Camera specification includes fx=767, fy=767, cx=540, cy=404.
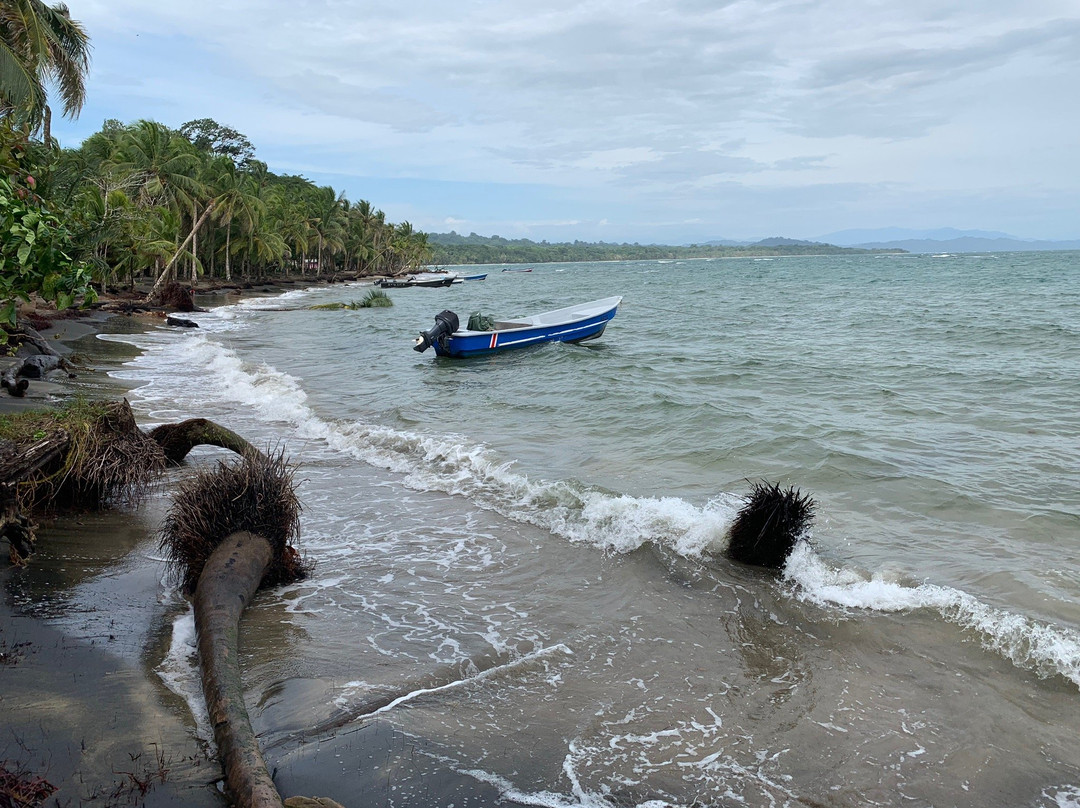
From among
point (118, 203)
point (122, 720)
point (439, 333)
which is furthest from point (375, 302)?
point (122, 720)

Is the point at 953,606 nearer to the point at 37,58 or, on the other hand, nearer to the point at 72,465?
the point at 72,465

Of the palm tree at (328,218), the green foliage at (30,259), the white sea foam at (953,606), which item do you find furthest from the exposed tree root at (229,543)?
the palm tree at (328,218)

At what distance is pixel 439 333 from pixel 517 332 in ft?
8.32

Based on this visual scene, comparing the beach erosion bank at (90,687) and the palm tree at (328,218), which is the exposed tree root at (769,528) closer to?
the beach erosion bank at (90,687)

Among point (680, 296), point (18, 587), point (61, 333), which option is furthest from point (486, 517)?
point (680, 296)

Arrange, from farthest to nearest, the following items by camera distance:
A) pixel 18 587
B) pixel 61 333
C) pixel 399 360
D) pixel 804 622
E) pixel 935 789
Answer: pixel 399 360 → pixel 61 333 → pixel 804 622 → pixel 18 587 → pixel 935 789

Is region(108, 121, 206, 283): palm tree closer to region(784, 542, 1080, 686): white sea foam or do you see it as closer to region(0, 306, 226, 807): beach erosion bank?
region(0, 306, 226, 807): beach erosion bank

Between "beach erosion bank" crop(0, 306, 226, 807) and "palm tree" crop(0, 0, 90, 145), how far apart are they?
9879 millimetres

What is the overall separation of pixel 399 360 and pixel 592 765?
18.9m

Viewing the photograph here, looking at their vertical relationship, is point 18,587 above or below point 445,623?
above

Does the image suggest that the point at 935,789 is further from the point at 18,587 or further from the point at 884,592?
the point at 18,587

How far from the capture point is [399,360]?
22.0 meters

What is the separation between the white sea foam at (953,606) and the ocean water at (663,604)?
0.07ft

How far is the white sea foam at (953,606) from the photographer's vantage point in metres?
5.09
